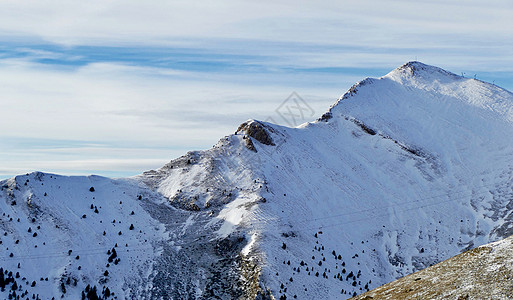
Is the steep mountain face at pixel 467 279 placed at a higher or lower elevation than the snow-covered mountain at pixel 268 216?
higher

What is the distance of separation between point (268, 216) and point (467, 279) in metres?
68.3

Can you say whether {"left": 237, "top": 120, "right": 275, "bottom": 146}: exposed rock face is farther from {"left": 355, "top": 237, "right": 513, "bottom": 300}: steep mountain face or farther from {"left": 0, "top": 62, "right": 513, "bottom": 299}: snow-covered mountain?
{"left": 355, "top": 237, "right": 513, "bottom": 300}: steep mountain face

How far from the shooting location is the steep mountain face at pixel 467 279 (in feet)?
227

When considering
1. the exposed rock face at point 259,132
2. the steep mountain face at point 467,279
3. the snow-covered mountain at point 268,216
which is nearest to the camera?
the steep mountain face at point 467,279

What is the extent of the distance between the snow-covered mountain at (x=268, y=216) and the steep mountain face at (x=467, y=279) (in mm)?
37967

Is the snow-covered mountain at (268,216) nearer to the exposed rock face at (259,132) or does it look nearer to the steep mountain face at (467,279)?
the exposed rock face at (259,132)

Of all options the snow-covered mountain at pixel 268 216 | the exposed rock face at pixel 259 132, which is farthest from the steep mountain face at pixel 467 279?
the exposed rock face at pixel 259 132

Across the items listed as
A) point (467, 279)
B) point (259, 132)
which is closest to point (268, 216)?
point (259, 132)

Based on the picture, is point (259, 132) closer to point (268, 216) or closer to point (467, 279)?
point (268, 216)

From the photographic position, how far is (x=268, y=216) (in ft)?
452

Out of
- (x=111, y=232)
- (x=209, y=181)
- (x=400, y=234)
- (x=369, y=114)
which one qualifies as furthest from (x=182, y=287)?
(x=369, y=114)

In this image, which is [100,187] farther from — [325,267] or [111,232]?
[325,267]

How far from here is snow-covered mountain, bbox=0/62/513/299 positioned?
397ft

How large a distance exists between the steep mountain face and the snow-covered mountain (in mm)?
37967
